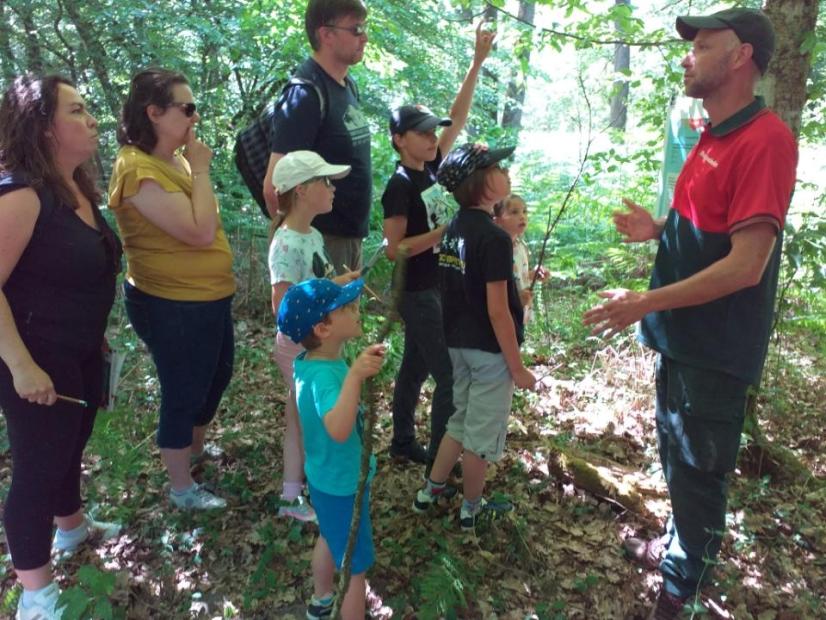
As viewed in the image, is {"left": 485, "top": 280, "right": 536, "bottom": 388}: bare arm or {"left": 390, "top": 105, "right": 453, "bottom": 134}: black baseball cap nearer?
{"left": 485, "top": 280, "right": 536, "bottom": 388}: bare arm

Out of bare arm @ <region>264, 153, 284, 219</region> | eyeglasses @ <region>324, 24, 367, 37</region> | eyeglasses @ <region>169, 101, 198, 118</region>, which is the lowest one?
bare arm @ <region>264, 153, 284, 219</region>

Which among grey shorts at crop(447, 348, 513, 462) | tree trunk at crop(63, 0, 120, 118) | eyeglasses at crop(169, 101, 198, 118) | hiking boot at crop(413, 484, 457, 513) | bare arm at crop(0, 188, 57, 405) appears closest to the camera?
bare arm at crop(0, 188, 57, 405)

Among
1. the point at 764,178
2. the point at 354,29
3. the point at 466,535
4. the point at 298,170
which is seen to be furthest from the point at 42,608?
the point at 764,178

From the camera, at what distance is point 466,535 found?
324 cm

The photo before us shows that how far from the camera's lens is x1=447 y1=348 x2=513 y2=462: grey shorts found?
3.04 metres

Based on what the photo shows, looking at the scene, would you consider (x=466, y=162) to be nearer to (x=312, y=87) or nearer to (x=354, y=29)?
(x=312, y=87)

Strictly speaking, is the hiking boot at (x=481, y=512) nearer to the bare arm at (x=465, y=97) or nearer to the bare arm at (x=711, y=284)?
the bare arm at (x=711, y=284)

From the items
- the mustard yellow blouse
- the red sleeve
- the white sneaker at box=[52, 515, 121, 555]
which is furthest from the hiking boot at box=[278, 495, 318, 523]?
the red sleeve

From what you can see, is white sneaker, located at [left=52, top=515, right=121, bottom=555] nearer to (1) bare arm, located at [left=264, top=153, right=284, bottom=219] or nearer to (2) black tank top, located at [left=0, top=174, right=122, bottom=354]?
(2) black tank top, located at [left=0, top=174, right=122, bottom=354]

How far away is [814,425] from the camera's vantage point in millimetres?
4332

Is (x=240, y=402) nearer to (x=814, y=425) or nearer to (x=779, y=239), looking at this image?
(x=779, y=239)

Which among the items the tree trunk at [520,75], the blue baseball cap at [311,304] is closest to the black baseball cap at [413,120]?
the tree trunk at [520,75]

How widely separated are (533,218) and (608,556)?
19.4 ft

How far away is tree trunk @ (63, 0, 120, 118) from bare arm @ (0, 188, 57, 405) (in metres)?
5.23
